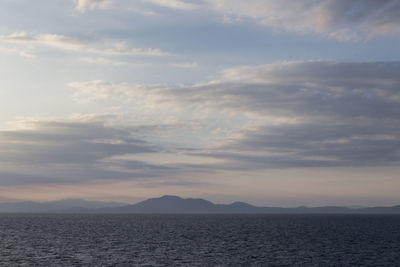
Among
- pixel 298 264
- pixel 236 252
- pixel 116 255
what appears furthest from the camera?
pixel 236 252

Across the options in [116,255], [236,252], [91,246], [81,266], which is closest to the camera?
[81,266]

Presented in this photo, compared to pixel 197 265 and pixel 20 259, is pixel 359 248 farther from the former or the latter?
pixel 20 259

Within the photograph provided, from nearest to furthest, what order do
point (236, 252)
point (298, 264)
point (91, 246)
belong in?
1. point (298, 264)
2. point (236, 252)
3. point (91, 246)

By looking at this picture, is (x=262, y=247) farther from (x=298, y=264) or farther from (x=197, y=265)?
(x=197, y=265)

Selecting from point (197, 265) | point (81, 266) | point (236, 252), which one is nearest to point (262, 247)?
point (236, 252)

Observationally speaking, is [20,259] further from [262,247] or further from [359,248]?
[359,248]

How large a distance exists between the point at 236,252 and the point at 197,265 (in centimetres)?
1959

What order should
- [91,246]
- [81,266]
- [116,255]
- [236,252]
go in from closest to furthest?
1. [81,266]
2. [116,255]
3. [236,252]
4. [91,246]

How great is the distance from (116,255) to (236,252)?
24007 mm

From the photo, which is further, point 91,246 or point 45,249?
point 91,246

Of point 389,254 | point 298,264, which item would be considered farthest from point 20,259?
point 389,254

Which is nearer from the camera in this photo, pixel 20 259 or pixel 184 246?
pixel 20 259

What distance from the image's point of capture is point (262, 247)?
98.8 m

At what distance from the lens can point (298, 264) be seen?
240ft
